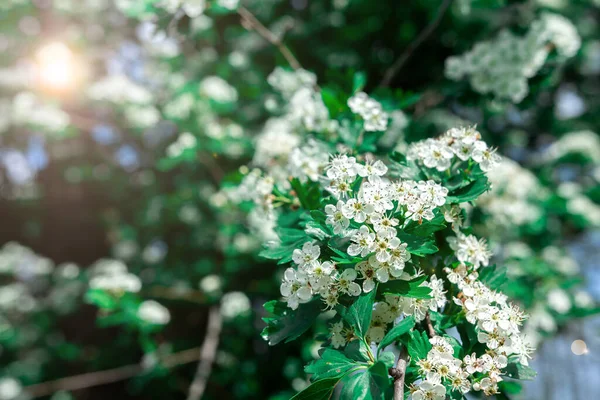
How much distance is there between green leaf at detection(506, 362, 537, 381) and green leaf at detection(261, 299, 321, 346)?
1.62 feet

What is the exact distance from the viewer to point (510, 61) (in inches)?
90.7

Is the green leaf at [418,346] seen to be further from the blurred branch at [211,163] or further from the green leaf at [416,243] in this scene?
the blurred branch at [211,163]

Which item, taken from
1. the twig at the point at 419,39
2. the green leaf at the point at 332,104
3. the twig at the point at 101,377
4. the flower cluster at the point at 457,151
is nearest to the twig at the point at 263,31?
the twig at the point at 419,39

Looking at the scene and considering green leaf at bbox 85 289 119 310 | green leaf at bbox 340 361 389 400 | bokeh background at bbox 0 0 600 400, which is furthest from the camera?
bokeh background at bbox 0 0 600 400

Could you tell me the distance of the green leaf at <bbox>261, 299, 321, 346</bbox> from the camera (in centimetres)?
113

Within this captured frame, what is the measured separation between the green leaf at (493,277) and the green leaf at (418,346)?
0.32m

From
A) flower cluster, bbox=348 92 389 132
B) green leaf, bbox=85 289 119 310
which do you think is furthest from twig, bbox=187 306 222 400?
flower cluster, bbox=348 92 389 132

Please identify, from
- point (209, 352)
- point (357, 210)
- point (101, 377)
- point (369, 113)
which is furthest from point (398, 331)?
point (101, 377)

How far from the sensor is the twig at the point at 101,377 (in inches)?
134

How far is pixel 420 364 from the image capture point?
102 cm

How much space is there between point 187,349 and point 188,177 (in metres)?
1.41

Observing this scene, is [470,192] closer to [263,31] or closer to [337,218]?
[337,218]

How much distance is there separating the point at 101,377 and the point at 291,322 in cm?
343

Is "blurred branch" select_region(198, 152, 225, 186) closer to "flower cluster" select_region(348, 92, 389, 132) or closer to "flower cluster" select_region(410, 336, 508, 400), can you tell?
"flower cluster" select_region(348, 92, 389, 132)
